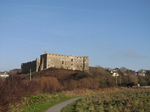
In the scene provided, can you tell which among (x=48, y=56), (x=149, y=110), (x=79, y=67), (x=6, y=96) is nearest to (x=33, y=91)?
(x=6, y=96)

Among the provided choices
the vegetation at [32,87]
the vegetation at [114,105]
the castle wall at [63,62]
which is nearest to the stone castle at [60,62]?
the castle wall at [63,62]

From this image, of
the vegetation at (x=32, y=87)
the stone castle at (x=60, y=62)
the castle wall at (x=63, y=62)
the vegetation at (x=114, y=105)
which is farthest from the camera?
the stone castle at (x=60, y=62)

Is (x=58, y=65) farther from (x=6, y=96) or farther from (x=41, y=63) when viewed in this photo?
(x=6, y=96)

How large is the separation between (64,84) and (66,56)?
28.1 meters

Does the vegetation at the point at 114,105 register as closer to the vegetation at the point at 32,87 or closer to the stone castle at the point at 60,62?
the vegetation at the point at 32,87

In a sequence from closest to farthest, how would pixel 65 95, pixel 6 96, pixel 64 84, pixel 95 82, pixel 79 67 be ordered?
pixel 6 96
pixel 65 95
pixel 64 84
pixel 95 82
pixel 79 67

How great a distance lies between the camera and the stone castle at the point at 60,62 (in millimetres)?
60119

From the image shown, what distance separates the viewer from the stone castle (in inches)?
2367

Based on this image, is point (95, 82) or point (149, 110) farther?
point (95, 82)

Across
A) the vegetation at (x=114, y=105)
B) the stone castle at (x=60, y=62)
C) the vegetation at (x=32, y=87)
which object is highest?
the stone castle at (x=60, y=62)

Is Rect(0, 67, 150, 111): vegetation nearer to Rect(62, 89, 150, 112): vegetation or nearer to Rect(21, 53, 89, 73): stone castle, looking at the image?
Rect(62, 89, 150, 112): vegetation

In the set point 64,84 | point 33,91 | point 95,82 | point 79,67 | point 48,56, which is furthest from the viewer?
point 79,67

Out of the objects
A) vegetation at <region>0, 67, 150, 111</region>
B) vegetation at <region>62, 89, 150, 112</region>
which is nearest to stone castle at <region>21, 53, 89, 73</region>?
vegetation at <region>0, 67, 150, 111</region>

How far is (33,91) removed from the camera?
76.9 ft
